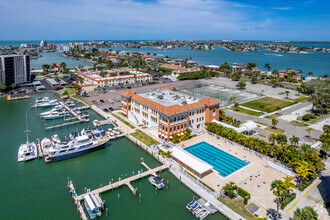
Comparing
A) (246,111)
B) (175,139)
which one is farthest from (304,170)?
(246,111)

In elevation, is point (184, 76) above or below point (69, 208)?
above

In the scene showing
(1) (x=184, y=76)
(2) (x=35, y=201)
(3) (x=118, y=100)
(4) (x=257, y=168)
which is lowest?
(2) (x=35, y=201)

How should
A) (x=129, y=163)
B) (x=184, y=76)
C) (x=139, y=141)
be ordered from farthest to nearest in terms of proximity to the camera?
(x=184, y=76), (x=139, y=141), (x=129, y=163)

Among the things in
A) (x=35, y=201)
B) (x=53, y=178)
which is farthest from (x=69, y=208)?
(x=53, y=178)

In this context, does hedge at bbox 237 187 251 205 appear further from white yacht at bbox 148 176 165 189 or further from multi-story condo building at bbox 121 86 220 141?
multi-story condo building at bbox 121 86 220 141

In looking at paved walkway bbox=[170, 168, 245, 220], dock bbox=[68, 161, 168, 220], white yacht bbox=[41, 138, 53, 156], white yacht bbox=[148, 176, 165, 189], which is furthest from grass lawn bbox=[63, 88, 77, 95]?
white yacht bbox=[148, 176, 165, 189]

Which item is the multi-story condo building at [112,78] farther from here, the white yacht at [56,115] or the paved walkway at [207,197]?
the paved walkway at [207,197]

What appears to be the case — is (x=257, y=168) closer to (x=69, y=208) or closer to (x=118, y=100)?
(x=69, y=208)

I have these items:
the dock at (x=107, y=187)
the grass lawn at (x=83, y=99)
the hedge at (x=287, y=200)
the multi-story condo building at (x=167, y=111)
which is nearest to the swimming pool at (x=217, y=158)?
the multi-story condo building at (x=167, y=111)
